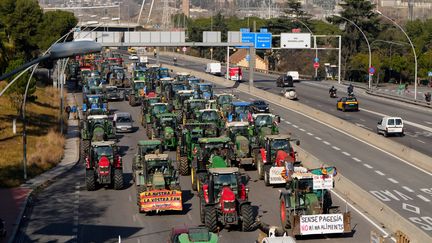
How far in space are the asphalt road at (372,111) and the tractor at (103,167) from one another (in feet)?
77.5

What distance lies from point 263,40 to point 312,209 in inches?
3106

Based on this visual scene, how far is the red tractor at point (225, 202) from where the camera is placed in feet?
103

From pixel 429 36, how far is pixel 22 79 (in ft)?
372

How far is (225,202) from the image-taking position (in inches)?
1232

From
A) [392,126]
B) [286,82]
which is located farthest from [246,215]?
[286,82]

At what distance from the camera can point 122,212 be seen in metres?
37.1

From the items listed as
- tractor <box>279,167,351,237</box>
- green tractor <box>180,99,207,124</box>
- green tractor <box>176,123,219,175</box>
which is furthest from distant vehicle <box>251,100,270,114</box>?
A: tractor <box>279,167,351,237</box>

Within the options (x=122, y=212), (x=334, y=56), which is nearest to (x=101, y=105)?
(x=122, y=212)

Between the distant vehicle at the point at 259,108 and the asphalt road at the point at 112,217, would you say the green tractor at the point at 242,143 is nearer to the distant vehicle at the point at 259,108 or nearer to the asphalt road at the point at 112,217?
the asphalt road at the point at 112,217

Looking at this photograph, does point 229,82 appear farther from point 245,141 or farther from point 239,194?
point 239,194

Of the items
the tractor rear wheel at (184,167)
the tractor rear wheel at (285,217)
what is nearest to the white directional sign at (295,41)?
the tractor rear wheel at (184,167)

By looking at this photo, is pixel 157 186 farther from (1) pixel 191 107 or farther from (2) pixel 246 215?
(1) pixel 191 107

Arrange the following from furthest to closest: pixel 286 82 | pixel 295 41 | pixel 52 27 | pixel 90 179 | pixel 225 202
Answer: pixel 52 27 → pixel 295 41 → pixel 286 82 → pixel 90 179 → pixel 225 202

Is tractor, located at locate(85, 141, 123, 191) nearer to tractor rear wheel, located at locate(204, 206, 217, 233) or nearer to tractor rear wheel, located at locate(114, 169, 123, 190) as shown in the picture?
tractor rear wheel, located at locate(114, 169, 123, 190)
